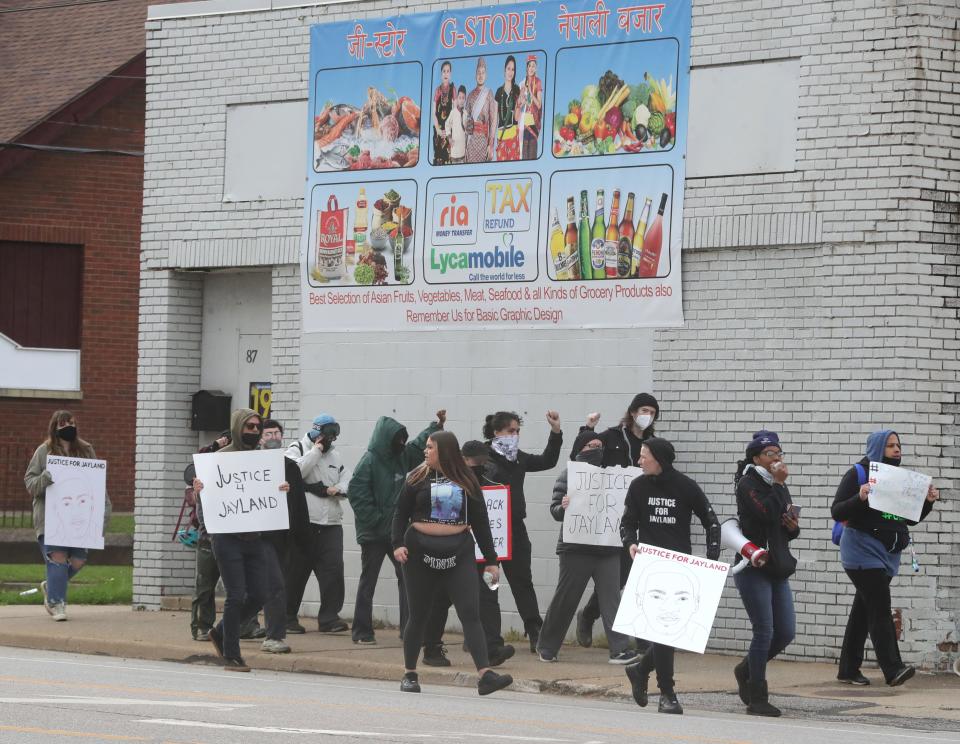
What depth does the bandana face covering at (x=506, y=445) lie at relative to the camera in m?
14.7

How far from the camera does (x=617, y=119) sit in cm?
1524

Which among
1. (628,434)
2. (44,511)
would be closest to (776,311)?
(628,434)

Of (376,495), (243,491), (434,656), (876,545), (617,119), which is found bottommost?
(434,656)

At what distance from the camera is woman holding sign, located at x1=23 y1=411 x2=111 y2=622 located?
53.8 feet

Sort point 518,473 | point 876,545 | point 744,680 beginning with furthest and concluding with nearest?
point 518,473 < point 876,545 < point 744,680

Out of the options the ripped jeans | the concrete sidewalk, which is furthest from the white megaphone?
the ripped jeans

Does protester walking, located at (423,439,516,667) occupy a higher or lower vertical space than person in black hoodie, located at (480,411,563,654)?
lower

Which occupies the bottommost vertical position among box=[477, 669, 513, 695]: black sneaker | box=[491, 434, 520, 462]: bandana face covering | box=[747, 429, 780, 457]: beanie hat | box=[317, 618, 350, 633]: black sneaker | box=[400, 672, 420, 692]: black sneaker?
box=[317, 618, 350, 633]: black sneaker

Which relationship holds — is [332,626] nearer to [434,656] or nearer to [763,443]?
[434,656]

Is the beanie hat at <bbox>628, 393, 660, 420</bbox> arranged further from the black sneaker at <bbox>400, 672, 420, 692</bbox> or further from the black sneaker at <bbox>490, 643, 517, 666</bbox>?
the black sneaker at <bbox>400, 672, 420, 692</bbox>

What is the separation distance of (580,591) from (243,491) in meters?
2.70

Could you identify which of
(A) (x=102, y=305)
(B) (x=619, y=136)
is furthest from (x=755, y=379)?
(A) (x=102, y=305)

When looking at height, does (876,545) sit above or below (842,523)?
below

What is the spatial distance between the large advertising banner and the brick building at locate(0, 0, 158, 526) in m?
11.8
